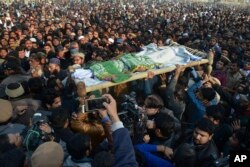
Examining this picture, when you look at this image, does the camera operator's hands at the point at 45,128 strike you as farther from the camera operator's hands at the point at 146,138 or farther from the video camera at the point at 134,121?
the camera operator's hands at the point at 146,138

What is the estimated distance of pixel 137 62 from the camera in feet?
16.6

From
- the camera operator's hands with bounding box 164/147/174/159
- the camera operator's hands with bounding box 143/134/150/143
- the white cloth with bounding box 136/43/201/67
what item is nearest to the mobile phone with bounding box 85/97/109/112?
the camera operator's hands with bounding box 143/134/150/143

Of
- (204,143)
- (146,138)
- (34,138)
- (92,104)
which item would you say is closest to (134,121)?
(146,138)

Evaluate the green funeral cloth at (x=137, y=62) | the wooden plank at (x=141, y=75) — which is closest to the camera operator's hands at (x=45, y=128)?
the wooden plank at (x=141, y=75)

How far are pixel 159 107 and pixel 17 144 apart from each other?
5.81ft

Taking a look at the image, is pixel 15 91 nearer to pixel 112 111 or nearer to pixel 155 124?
pixel 155 124

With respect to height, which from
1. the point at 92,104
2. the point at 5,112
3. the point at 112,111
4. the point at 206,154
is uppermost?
the point at 112,111

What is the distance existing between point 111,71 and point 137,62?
19.5 inches

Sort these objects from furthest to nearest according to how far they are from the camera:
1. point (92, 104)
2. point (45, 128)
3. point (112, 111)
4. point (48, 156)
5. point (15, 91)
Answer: point (15, 91)
point (92, 104)
point (45, 128)
point (112, 111)
point (48, 156)

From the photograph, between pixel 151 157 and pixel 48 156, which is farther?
pixel 151 157

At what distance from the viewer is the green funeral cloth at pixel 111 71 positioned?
4.58 meters

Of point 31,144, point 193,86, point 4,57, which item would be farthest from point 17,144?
point 4,57

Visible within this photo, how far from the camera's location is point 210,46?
10.9m

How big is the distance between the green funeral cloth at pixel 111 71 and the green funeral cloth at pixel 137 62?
0.42ft
